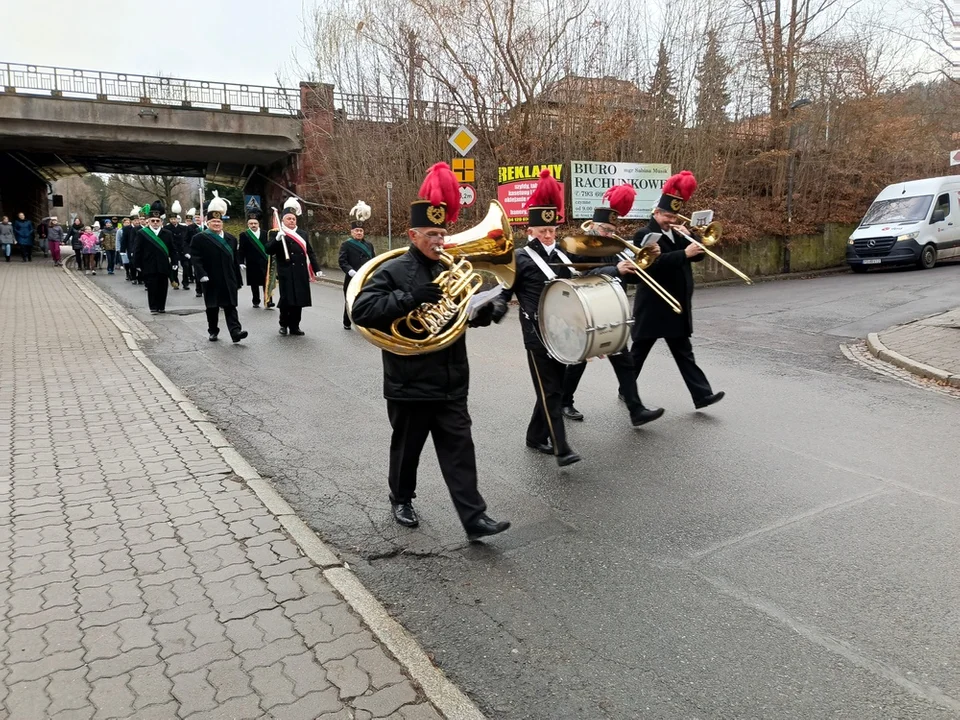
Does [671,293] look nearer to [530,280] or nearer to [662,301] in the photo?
[662,301]

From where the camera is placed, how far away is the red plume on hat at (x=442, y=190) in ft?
13.4

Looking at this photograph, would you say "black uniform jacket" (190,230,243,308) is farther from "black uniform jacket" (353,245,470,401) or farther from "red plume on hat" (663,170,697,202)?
"black uniform jacket" (353,245,470,401)

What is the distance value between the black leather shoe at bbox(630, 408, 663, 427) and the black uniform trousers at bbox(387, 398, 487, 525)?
2588 millimetres

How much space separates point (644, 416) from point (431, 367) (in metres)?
2.90

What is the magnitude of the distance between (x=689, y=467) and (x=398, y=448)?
2.26 m

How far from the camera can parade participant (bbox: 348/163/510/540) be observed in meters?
3.99

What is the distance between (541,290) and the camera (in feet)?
18.5

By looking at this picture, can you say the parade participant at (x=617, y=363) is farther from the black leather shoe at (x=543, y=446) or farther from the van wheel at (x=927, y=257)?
the van wheel at (x=927, y=257)

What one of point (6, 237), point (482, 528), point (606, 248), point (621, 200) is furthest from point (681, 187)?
point (6, 237)

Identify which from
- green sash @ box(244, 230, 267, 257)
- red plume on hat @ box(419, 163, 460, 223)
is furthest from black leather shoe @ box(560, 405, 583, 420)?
green sash @ box(244, 230, 267, 257)

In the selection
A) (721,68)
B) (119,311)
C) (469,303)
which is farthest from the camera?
(721,68)

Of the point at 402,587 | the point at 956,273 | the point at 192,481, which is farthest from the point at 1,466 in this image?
the point at 956,273

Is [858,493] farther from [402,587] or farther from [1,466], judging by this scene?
[1,466]

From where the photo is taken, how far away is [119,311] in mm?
15250
